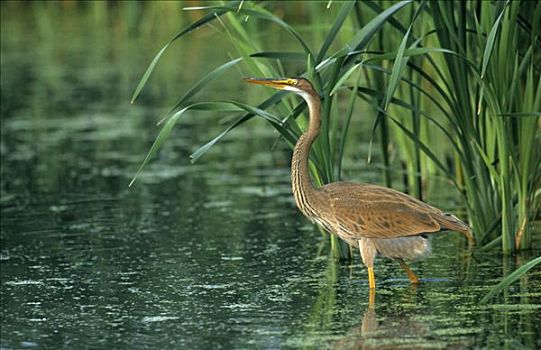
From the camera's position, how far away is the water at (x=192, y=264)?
5.72 meters

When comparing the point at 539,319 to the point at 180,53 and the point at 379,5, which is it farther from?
the point at 180,53

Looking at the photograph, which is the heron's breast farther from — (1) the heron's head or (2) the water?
(1) the heron's head

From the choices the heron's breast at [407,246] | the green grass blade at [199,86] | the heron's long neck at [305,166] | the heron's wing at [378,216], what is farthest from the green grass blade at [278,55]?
the heron's breast at [407,246]

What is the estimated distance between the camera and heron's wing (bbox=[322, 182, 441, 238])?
645cm

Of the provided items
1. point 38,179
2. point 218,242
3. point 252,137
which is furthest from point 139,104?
point 218,242

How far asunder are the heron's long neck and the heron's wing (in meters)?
0.09

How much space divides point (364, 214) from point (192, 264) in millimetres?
1162

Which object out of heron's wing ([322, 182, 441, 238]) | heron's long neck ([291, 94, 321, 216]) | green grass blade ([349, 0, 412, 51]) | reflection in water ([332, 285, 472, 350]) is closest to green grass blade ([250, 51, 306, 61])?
heron's long neck ([291, 94, 321, 216])

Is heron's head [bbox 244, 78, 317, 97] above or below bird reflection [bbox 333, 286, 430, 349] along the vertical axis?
above

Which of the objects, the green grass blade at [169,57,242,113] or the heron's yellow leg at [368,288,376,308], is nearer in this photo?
the heron's yellow leg at [368,288,376,308]

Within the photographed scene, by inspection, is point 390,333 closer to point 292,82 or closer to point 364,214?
point 364,214

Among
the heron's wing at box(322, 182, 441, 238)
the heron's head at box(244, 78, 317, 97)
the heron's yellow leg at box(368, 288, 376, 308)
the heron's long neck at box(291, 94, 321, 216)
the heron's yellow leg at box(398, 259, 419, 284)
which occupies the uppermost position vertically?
the heron's head at box(244, 78, 317, 97)

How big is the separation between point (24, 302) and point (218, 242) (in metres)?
1.66

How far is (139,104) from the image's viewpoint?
1390 cm
